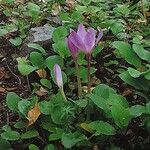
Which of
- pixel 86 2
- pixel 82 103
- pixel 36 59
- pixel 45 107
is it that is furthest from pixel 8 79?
pixel 86 2

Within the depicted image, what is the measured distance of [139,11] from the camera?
10.1 feet

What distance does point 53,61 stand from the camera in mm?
2246

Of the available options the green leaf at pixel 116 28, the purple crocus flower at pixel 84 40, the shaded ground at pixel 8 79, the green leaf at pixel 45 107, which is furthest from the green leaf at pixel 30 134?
the green leaf at pixel 116 28

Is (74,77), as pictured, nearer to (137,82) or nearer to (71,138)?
(137,82)

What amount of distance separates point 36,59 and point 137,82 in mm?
620

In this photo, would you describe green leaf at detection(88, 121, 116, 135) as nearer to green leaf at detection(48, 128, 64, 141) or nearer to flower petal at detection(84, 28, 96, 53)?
green leaf at detection(48, 128, 64, 141)

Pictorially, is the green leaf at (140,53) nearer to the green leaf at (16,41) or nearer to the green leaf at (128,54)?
the green leaf at (128,54)

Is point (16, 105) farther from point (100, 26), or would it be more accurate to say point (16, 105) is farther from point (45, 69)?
point (100, 26)

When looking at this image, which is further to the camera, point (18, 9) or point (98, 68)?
point (18, 9)

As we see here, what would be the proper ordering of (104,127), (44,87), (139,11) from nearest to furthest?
(104,127) < (44,87) < (139,11)

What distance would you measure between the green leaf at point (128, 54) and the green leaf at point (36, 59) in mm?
443

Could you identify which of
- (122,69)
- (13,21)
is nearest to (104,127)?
(122,69)

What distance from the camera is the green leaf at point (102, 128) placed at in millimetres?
1753

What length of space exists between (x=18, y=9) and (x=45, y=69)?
39.1 inches
